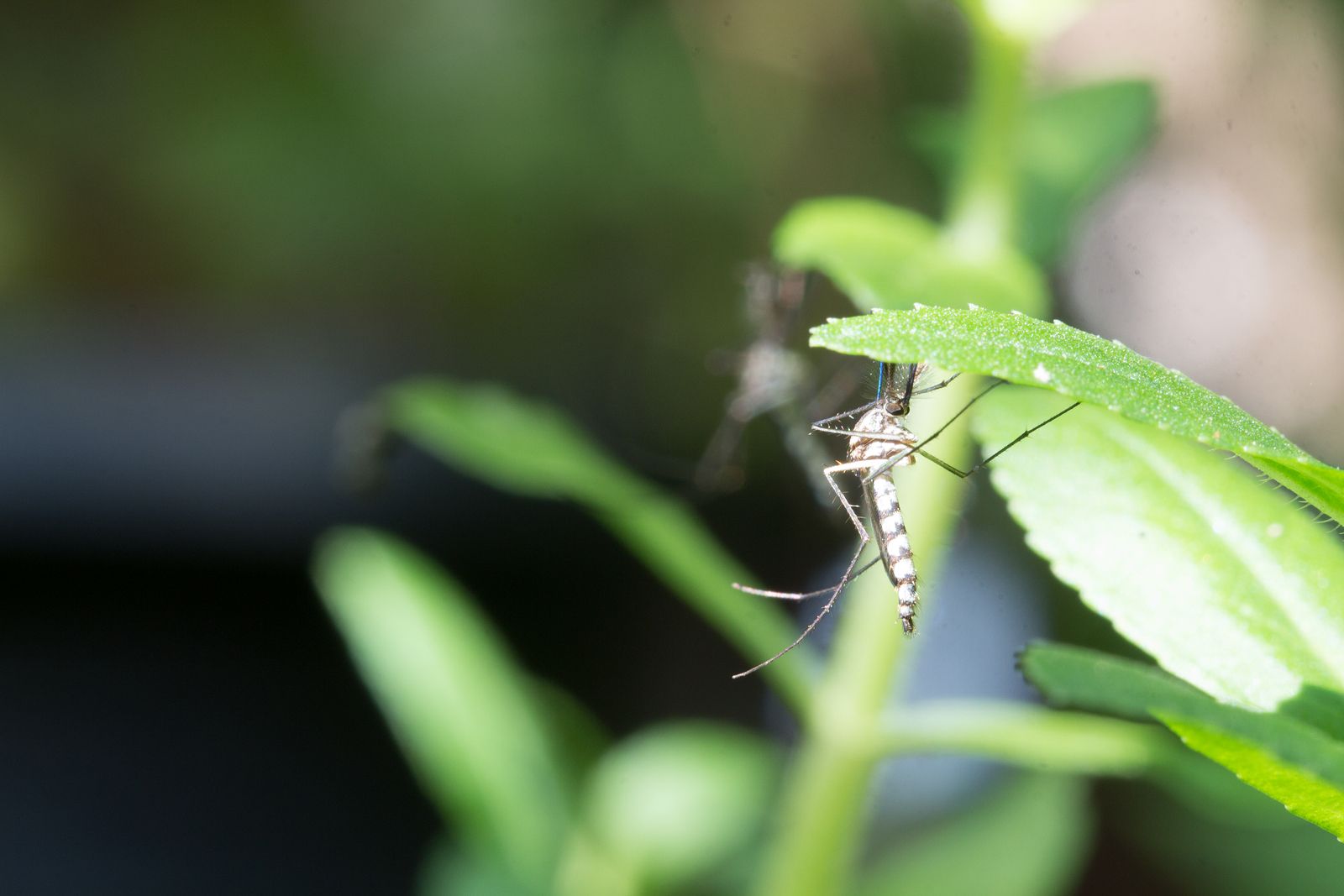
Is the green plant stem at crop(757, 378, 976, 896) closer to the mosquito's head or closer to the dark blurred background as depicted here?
the mosquito's head

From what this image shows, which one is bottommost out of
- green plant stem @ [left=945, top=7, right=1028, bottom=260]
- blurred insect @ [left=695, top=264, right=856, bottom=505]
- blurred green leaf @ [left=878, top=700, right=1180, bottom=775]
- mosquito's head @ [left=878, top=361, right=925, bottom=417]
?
blurred green leaf @ [left=878, top=700, right=1180, bottom=775]

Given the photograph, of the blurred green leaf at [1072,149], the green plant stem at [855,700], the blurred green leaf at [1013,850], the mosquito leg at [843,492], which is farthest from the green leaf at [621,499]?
the blurred green leaf at [1072,149]

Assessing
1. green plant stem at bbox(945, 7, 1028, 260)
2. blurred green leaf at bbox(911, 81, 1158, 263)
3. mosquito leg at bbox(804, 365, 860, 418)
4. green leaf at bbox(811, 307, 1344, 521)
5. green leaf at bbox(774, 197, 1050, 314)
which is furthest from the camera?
mosquito leg at bbox(804, 365, 860, 418)

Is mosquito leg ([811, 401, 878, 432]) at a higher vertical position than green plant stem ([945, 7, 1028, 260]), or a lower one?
lower

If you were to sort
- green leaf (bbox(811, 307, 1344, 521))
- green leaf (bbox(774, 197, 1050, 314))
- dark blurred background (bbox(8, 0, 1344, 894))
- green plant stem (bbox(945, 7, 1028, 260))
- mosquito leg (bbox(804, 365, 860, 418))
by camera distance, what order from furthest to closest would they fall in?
1. dark blurred background (bbox(8, 0, 1344, 894))
2. mosquito leg (bbox(804, 365, 860, 418))
3. green plant stem (bbox(945, 7, 1028, 260))
4. green leaf (bbox(774, 197, 1050, 314))
5. green leaf (bbox(811, 307, 1344, 521))

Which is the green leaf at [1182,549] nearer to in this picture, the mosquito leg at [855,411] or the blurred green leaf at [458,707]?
the mosquito leg at [855,411]

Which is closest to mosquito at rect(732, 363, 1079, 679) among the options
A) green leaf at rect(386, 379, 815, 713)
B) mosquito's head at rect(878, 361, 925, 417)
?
mosquito's head at rect(878, 361, 925, 417)

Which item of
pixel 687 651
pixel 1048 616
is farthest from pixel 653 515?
pixel 687 651
